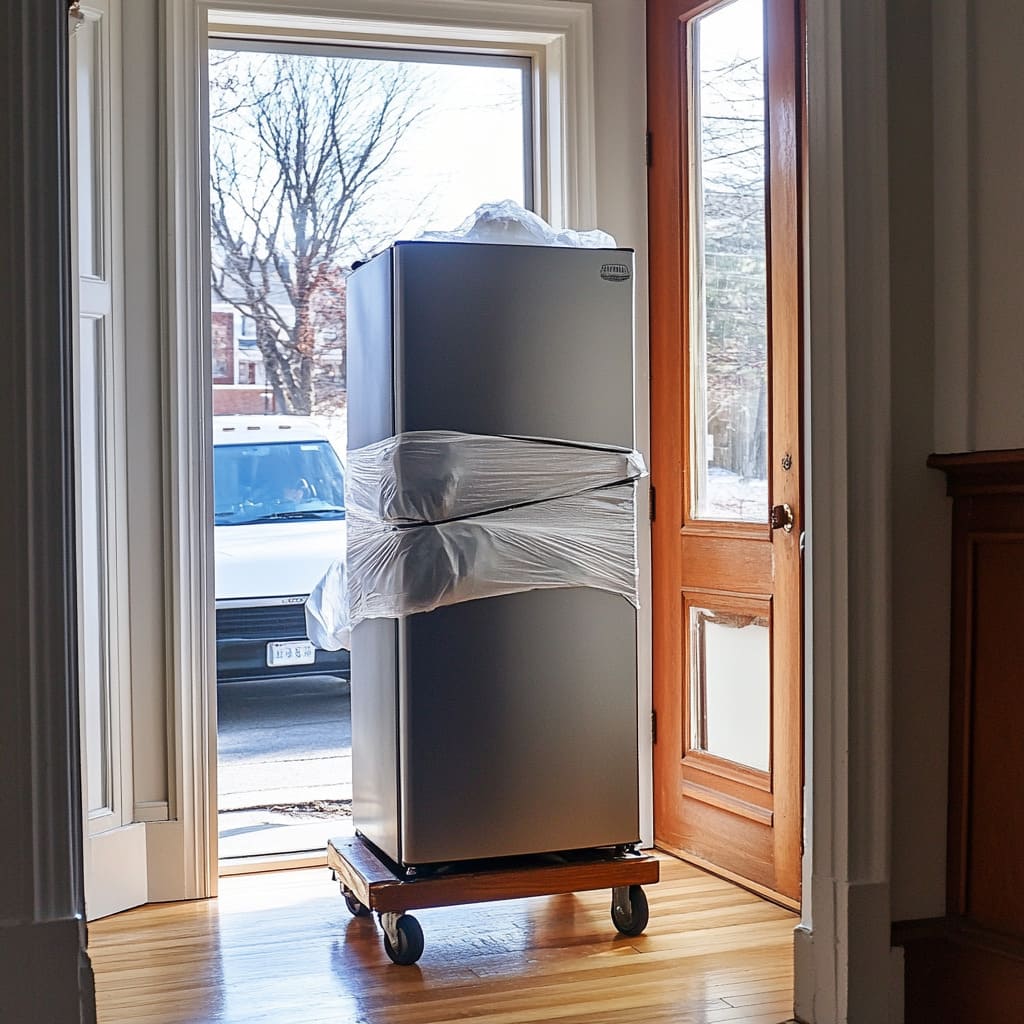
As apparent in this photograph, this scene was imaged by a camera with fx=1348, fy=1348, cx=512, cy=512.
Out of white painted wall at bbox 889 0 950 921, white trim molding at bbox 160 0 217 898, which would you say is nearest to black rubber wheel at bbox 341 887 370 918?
white trim molding at bbox 160 0 217 898

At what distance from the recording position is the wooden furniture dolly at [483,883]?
280 centimetres

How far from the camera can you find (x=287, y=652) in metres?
4.04

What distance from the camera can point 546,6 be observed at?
3629 mm

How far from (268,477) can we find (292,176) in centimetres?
86

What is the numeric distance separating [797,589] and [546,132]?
1.49 meters

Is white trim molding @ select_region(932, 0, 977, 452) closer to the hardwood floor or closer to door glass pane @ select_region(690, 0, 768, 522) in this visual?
door glass pane @ select_region(690, 0, 768, 522)

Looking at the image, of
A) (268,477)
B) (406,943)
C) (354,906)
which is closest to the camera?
(406,943)

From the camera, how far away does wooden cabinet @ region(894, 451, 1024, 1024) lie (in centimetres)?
223

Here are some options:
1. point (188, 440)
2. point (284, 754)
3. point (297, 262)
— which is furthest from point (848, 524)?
point (284, 754)

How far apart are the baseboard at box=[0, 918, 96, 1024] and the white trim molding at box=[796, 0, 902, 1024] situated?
4.07 feet

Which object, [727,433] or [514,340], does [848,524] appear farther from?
[727,433]

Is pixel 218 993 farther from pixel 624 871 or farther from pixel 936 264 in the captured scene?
pixel 936 264

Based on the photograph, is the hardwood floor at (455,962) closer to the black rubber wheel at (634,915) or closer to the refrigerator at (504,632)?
the black rubber wheel at (634,915)

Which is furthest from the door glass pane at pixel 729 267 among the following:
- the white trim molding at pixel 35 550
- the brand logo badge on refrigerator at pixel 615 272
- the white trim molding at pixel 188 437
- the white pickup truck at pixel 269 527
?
the white trim molding at pixel 35 550
